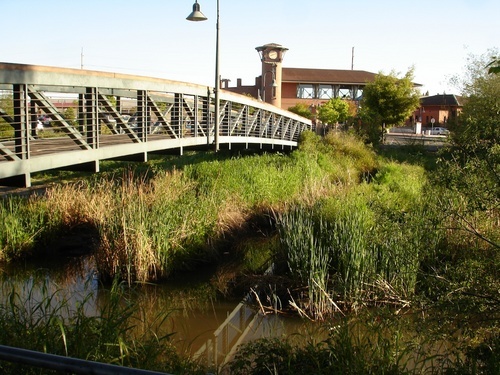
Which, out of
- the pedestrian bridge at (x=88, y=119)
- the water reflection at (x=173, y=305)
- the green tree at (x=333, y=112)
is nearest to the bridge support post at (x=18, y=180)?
the pedestrian bridge at (x=88, y=119)

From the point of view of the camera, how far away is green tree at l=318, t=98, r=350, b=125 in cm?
3894

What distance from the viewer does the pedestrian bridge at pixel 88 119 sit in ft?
26.6

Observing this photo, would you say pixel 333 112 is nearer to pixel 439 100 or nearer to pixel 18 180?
pixel 18 180

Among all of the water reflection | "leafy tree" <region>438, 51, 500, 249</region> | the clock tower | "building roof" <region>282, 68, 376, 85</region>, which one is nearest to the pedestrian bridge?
the water reflection

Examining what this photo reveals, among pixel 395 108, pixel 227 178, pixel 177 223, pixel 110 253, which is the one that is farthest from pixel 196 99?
pixel 395 108

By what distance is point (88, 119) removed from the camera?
32.3ft

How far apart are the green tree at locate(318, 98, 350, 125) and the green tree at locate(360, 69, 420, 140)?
4985mm

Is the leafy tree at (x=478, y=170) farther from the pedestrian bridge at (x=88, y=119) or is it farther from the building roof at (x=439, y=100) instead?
the building roof at (x=439, y=100)

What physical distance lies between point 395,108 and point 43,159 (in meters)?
27.6

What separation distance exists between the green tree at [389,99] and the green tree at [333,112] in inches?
196

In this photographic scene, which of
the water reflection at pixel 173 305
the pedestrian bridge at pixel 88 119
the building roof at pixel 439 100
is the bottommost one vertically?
the water reflection at pixel 173 305

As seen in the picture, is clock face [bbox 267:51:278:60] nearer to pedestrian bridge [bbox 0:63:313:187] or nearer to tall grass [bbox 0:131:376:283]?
pedestrian bridge [bbox 0:63:313:187]

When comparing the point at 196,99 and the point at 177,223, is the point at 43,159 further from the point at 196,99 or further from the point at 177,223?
the point at 196,99

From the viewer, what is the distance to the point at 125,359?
5348mm
